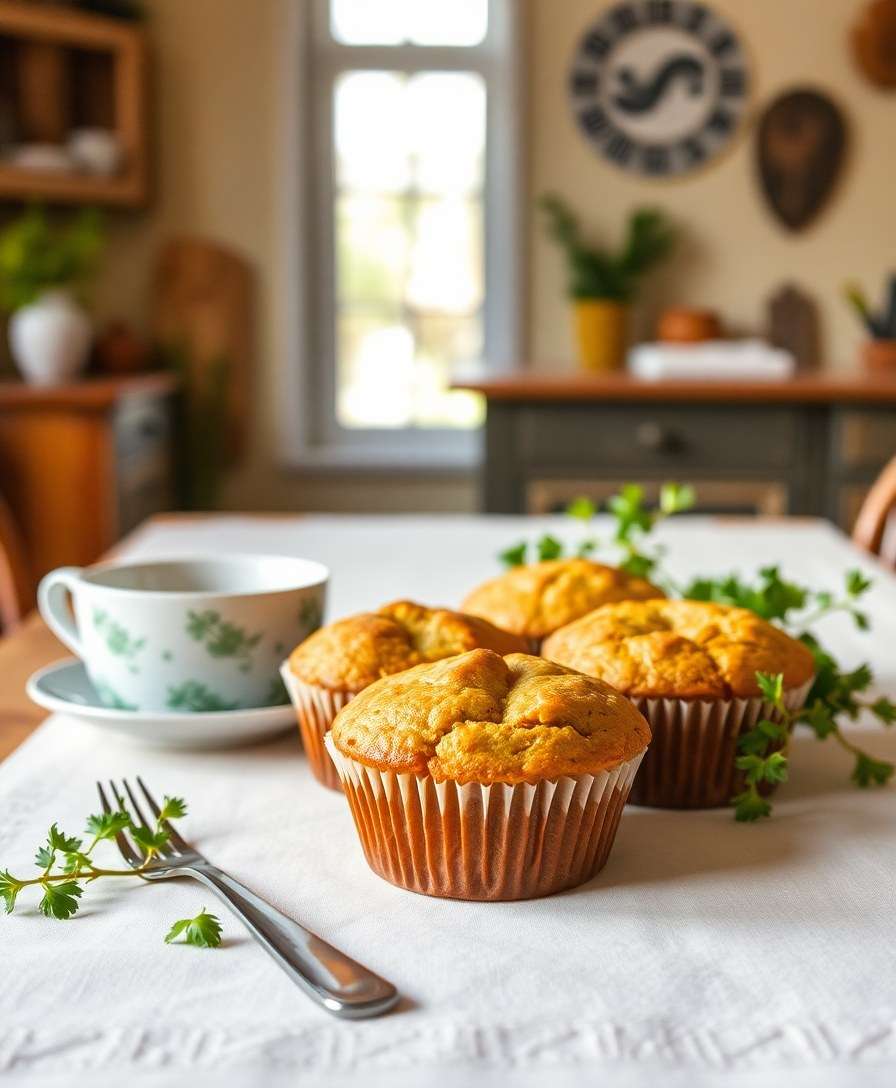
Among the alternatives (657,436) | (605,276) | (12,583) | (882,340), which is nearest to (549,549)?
(12,583)

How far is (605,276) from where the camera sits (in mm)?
3516

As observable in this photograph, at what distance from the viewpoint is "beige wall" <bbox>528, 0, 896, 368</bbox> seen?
11.5ft

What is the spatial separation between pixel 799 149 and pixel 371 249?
3.83 ft

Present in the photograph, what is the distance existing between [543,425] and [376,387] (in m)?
0.97

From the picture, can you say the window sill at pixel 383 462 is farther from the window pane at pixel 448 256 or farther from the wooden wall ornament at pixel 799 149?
the wooden wall ornament at pixel 799 149

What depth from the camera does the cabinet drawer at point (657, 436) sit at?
2910mm

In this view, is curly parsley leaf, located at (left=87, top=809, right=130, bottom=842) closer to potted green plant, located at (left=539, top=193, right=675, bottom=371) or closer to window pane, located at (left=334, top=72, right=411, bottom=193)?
potted green plant, located at (left=539, top=193, right=675, bottom=371)

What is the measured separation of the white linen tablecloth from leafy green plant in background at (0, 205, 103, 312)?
2.63 meters

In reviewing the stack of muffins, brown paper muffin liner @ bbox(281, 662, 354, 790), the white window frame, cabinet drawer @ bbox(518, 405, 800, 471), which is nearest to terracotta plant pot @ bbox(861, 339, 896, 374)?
cabinet drawer @ bbox(518, 405, 800, 471)

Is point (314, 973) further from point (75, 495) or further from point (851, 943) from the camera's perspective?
point (75, 495)

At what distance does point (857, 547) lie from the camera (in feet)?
5.31

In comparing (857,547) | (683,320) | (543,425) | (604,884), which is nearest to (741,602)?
(604,884)

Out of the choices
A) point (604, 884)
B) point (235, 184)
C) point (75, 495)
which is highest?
point (235, 184)

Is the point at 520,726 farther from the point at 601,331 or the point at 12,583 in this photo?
the point at 601,331
